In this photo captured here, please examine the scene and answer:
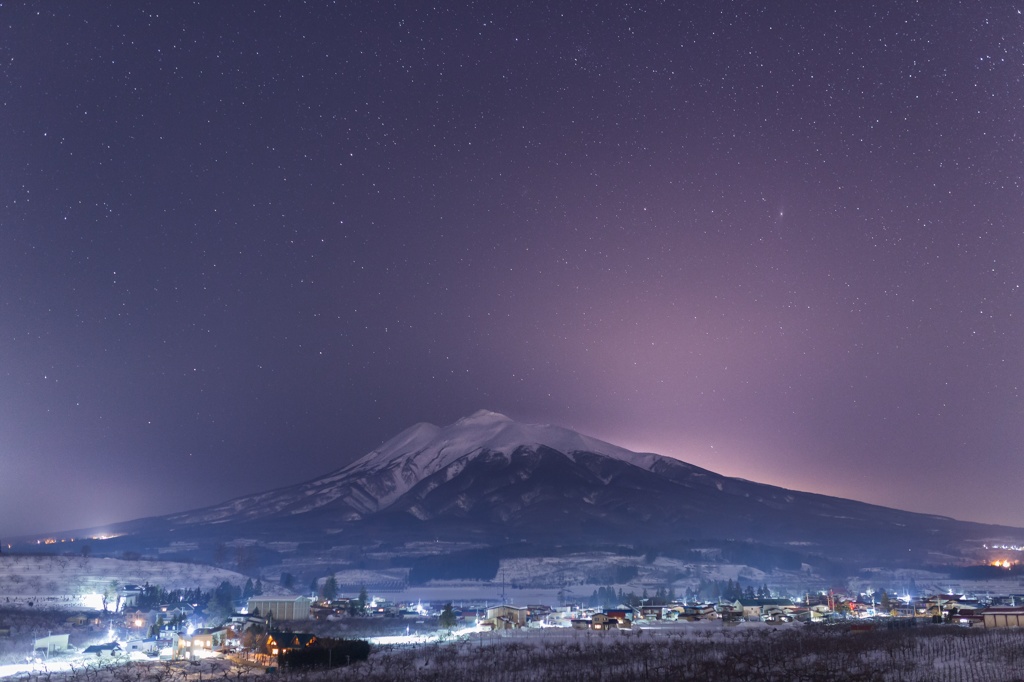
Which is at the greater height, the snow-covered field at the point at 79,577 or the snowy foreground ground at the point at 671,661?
the snowy foreground ground at the point at 671,661

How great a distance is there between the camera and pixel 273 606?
7812 centimetres

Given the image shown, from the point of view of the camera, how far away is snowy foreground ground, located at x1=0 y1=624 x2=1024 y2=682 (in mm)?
31516

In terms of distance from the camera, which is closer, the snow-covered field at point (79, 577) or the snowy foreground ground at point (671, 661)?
the snowy foreground ground at point (671, 661)

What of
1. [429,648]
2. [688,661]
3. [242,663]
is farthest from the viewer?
[429,648]

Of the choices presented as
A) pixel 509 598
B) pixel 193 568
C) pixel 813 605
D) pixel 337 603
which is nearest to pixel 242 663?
pixel 337 603

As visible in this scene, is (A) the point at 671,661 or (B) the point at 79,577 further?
(B) the point at 79,577

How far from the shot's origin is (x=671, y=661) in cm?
3706

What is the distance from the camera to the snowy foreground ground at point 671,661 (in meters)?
31.5

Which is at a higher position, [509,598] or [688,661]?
[688,661]

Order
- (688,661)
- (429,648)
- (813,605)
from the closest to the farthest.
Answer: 1. (688,661)
2. (429,648)
3. (813,605)

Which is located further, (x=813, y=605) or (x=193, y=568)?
(x=193, y=568)

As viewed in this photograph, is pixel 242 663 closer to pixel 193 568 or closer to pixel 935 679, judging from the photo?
pixel 935 679

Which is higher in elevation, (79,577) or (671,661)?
(671,661)

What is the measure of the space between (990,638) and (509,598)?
91.7 meters
